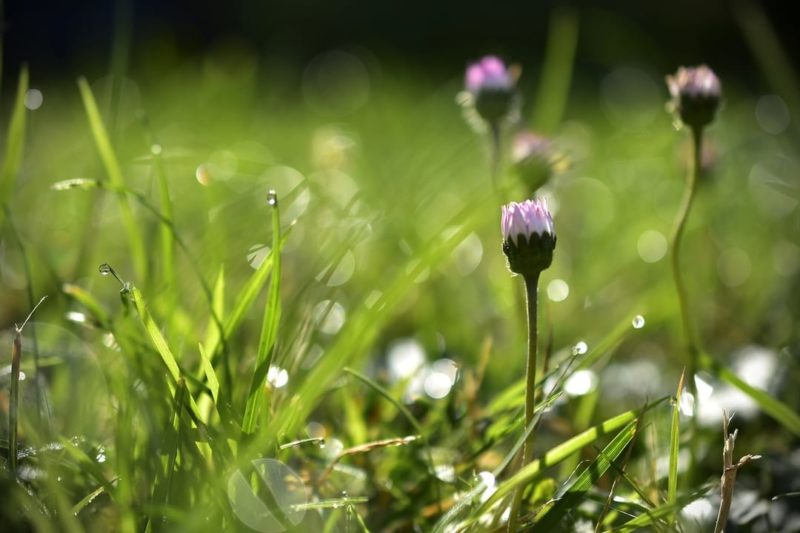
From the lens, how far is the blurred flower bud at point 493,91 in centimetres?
85

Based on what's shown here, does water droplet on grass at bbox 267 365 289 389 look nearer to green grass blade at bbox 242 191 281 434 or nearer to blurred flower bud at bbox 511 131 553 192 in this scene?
green grass blade at bbox 242 191 281 434

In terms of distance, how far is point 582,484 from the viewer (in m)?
0.51

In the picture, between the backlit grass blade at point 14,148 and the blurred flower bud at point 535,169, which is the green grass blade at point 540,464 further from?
the backlit grass blade at point 14,148

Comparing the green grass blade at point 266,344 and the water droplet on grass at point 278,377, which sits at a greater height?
the green grass blade at point 266,344

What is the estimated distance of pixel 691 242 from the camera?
4.38 ft

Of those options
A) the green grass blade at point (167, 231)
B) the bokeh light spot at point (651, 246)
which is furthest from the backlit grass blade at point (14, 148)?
the bokeh light spot at point (651, 246)

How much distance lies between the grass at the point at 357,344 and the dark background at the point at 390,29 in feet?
7.65

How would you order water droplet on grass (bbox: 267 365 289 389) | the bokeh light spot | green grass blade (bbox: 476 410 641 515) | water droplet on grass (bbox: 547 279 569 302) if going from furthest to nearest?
the bokeh light spot
water droplet on grass (bbox: 547 279 569 302)
water droplet on grass (bbox: 267 365 289 389)
green grass blade (bbox: 476 410 641 515)

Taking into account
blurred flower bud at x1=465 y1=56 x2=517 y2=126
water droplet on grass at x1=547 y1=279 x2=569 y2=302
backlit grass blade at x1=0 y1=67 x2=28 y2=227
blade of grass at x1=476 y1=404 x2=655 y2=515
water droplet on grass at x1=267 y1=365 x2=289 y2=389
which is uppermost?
backlit grass blade at x1=0 y1=67 x2=28 y2=227

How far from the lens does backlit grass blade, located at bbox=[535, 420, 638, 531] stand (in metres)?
0.50

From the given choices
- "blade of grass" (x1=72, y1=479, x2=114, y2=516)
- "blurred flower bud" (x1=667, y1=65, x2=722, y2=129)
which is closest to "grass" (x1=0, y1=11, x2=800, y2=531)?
"blade of grass" (x1=72, y1=479, x2=114, y2=516)

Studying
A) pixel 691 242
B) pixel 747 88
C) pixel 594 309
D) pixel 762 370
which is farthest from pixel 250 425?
pixel 747 88

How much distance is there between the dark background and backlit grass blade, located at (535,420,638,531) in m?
3.07

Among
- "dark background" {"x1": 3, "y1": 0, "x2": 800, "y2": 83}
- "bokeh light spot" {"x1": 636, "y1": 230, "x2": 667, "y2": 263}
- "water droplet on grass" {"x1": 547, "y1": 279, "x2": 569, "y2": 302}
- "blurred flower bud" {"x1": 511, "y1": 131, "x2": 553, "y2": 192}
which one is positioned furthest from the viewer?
"dark background" {"x1": 3, "y1": 0, "x2": 800, "y2": 83}
